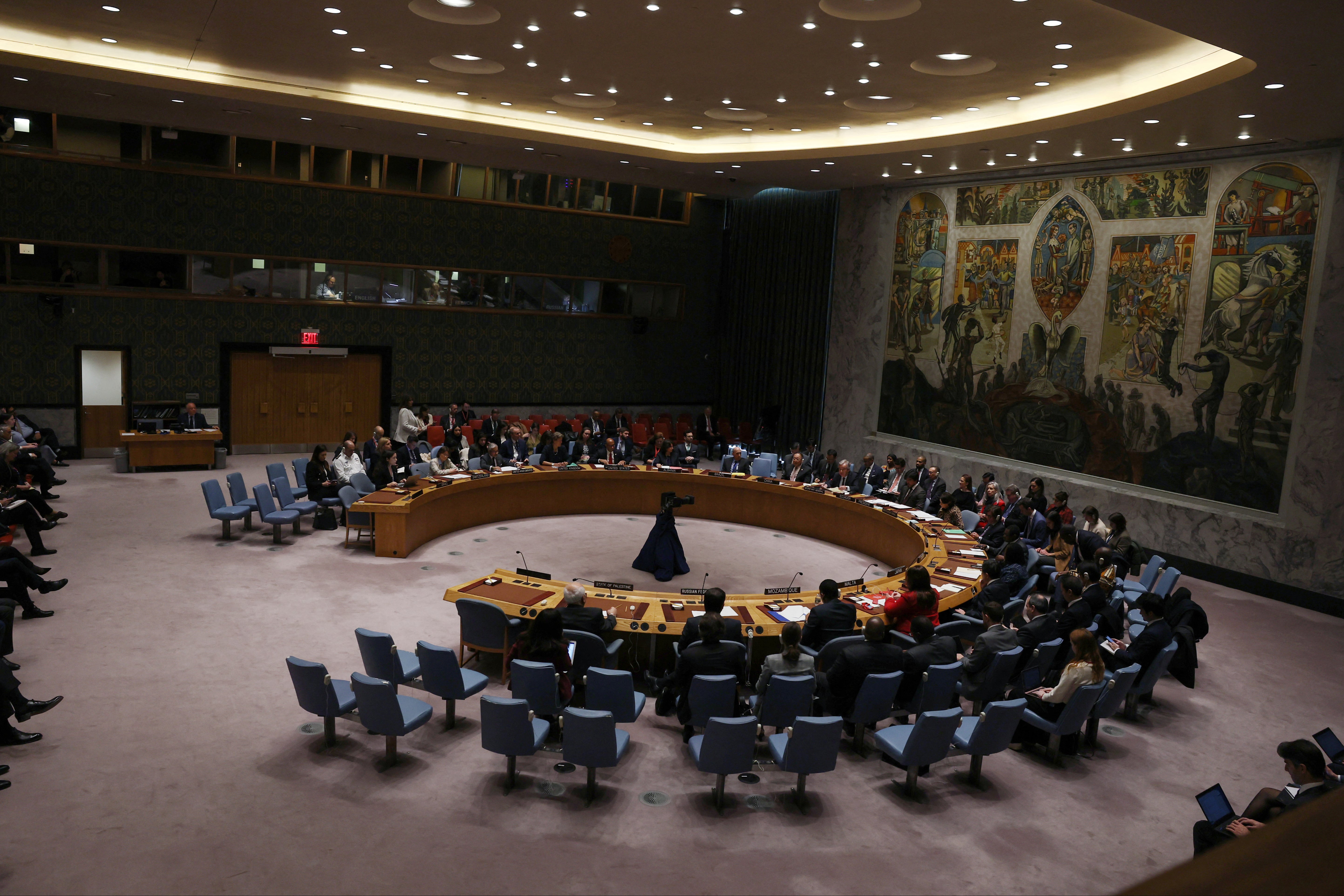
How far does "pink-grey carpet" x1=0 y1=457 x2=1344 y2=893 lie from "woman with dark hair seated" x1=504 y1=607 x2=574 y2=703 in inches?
21.7

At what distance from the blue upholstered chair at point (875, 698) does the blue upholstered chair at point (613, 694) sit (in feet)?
4.92

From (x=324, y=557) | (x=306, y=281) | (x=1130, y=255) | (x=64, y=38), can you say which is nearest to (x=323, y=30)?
(x=64, y=38)

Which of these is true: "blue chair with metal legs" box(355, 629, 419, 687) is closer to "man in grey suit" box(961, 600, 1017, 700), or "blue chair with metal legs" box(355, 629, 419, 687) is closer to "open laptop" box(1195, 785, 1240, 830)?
"man in grey suit" box(961, 600, 1017, 700)

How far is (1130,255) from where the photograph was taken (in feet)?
43.1

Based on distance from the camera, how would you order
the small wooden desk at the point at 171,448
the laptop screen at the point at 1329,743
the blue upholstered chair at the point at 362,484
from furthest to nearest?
the small wooden desk at the point at 171,448 < the blue upholstered chair at the point at 362,484 < the laptop screen at the point at 1329,743

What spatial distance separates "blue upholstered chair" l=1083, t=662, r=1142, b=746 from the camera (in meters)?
6.77

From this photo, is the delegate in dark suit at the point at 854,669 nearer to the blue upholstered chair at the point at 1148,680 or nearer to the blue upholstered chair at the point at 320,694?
the blue upholstered chair at the point at 1148,680

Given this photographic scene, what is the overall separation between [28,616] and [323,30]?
6.52 m

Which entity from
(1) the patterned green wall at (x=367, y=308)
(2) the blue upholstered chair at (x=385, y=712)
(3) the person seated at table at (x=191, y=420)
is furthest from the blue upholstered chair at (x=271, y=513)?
(1) the patterned green wall at (x=367, y=308)

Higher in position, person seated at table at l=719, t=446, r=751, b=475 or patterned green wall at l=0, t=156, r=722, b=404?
patterned green wall at l=0, t=156, r=722, b=404

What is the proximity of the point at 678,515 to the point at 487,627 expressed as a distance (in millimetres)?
7303

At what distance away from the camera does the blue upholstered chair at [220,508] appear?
11.1 metres

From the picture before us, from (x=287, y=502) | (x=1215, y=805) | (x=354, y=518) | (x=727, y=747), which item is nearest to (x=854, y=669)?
(x=727, y=747)

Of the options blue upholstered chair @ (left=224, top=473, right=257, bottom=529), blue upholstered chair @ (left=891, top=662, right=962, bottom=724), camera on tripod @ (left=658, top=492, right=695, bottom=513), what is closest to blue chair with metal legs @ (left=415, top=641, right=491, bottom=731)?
blue upholstered chair @ (left=891, top=662, right=962, bottom=724)
